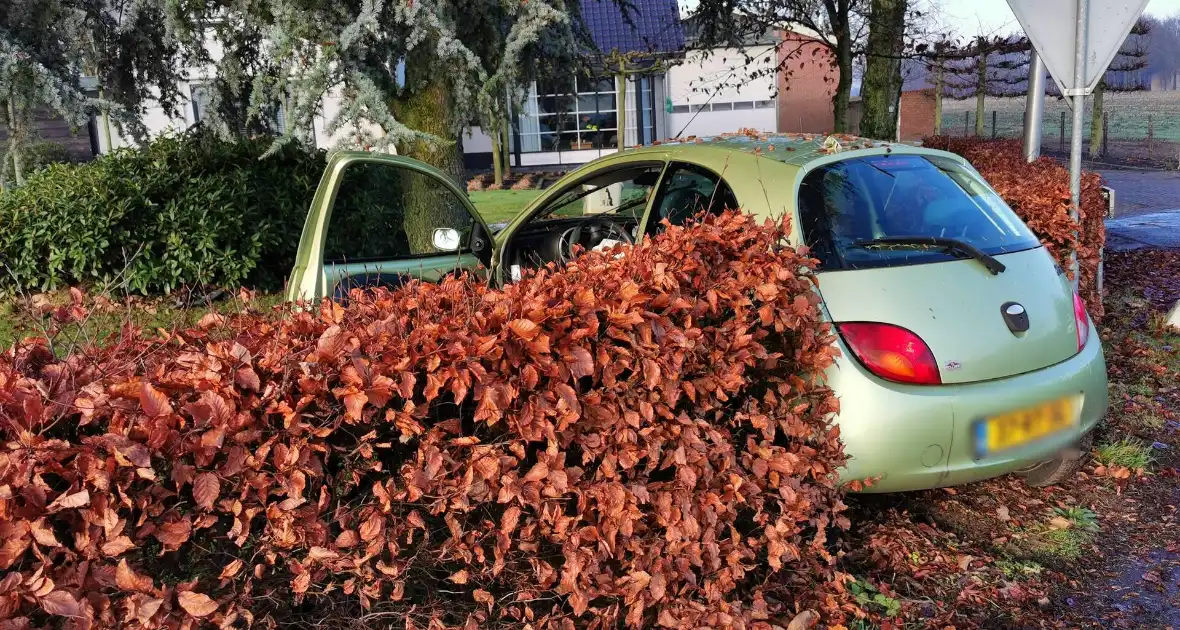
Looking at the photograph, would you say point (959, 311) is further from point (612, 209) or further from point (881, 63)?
point (881, 63)

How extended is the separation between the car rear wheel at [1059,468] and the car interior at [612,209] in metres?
1.76

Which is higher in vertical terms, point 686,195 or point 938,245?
point 686,195

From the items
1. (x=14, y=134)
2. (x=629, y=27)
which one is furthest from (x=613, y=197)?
(x=629, y=27)

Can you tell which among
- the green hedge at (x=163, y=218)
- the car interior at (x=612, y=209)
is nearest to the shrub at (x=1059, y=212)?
the car interior at (x=612, y=209)

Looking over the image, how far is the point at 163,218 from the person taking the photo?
791cm

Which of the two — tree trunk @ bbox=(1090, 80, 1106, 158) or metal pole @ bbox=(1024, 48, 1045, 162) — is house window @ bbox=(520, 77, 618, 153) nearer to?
tree trunk @ bbox=(1090, 80, 1106, 158)

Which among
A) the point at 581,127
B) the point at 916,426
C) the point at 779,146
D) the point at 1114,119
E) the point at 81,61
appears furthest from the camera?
the point at 1114,119

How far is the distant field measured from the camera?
42125 millimetres

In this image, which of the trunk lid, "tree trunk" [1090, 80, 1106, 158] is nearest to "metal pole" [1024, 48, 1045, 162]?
A: the trunk lid

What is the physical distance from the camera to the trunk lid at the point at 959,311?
129 inches

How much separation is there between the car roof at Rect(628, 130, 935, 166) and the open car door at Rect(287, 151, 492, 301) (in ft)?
3.51

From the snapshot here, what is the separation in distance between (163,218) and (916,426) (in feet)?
22.6

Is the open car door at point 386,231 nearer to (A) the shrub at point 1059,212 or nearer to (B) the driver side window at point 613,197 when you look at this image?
(B) the driver side window at point 613,197

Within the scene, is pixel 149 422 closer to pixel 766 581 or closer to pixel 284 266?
pixel 766 581
